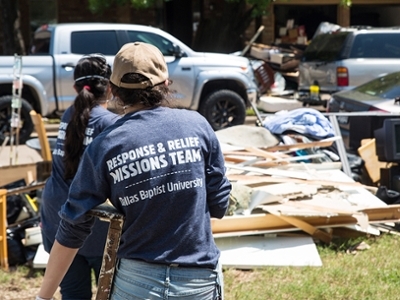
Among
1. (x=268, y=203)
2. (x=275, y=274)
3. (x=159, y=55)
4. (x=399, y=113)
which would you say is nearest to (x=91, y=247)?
(x=159, y=55)

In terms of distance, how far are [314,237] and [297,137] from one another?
1855 mm

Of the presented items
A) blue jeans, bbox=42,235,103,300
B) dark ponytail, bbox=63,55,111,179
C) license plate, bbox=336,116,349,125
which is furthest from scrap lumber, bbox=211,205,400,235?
license plate, bbox=336,116,349,125

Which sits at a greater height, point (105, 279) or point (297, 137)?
point (105, 279)

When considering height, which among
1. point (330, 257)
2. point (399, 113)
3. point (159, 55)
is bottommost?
point (330, 257)

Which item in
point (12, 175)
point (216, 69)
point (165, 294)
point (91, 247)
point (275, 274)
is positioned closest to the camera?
point (165, 294)

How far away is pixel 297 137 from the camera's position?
7.65 m

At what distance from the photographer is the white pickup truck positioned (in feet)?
40.3

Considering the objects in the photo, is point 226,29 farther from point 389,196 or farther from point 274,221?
point 274,221

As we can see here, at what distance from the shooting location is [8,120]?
39.0ft

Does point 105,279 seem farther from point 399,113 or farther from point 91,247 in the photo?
point 399,113

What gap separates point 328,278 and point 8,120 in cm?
783

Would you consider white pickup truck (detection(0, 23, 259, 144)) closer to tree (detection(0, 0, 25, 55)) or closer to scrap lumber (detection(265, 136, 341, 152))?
tree (detection(0, 0, 25, 55))

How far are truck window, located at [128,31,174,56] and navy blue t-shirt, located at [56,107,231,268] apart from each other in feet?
34.6

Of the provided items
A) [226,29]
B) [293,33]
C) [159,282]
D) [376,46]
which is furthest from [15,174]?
[293,33]
